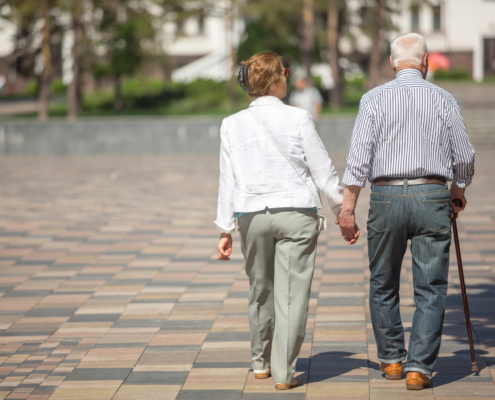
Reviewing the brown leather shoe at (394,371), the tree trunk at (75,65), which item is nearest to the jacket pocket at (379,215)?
the brown leather shoe at (394,371)

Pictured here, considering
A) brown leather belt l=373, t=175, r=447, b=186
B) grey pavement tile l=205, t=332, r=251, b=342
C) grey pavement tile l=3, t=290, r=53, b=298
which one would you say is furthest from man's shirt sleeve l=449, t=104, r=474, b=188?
grey pavement tile l=3, t=290, r=53, b=298

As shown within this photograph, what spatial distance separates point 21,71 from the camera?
3353cm

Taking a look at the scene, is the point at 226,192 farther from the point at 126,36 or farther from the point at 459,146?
the point at 126,36

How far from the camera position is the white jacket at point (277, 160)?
3.61 m

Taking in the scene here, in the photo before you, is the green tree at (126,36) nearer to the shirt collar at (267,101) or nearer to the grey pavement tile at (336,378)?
the shirt collar at (267,101)

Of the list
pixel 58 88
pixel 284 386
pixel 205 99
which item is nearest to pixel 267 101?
→ pixel 284 386

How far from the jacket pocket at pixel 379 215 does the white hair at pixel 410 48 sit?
2.24ft

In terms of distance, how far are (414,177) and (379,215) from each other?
0.24 meters

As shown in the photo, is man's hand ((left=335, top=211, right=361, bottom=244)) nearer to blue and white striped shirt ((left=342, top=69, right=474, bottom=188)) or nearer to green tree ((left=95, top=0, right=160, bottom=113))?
blue and white striped shirt ((left=342, top=69, right=474, bottom=188))

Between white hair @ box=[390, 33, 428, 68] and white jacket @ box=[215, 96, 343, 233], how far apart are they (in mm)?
531

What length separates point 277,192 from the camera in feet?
11.8

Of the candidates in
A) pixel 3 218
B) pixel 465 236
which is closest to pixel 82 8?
pixel 3 218

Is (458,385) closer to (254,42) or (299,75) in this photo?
(254,42)

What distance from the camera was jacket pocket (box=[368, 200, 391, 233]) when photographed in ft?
11.8
